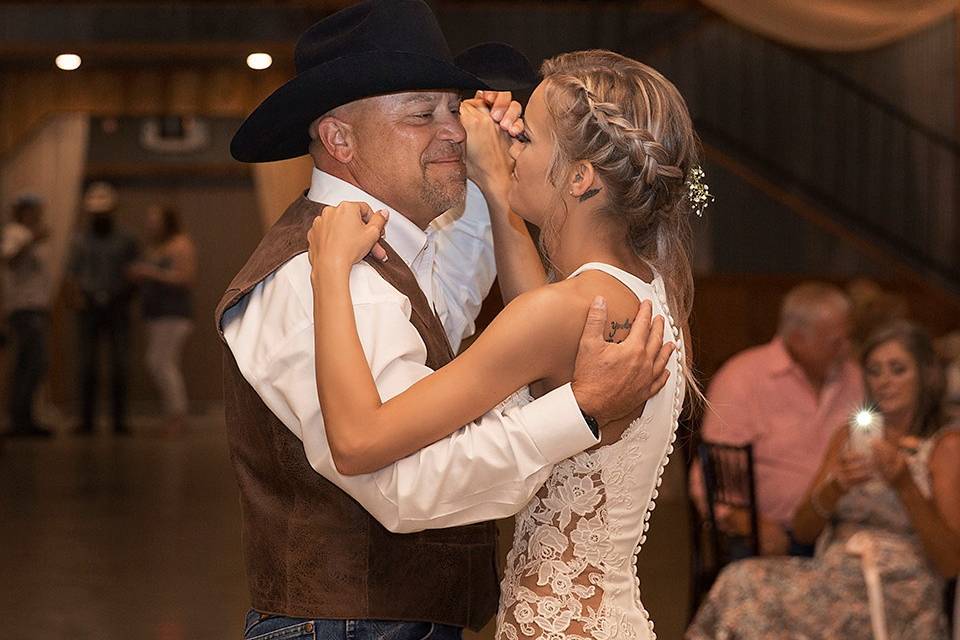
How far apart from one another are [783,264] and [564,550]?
8.86 m

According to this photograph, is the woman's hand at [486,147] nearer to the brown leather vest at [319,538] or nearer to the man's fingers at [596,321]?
the brown leather vest at [319,538]

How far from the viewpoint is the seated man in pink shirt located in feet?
16.2

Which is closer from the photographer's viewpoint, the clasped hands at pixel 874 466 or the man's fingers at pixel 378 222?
the man's fingers at pixel 378 222

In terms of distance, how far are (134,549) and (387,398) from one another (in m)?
4.81

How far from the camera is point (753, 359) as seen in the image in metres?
5.20

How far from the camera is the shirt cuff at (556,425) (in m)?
1.84

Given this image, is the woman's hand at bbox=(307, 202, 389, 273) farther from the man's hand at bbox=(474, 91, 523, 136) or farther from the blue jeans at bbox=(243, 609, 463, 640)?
the blue jeans at bbox=(243, 609, 463, 640)

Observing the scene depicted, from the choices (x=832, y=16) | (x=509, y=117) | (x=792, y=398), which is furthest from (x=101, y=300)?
(x=509, y=117)

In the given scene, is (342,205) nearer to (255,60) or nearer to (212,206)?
(255,60)

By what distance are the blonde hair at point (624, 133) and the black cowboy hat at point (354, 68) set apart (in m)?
0.17

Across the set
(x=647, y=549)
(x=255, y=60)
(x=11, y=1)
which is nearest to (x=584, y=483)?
(x=647, y=549)

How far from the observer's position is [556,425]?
1843 mm

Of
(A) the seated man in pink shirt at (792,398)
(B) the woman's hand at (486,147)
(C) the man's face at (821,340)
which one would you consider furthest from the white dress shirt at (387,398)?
(C) the man's face at (821,340)

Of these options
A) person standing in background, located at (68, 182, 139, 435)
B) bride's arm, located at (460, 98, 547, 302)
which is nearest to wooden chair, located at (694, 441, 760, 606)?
bride's arm, located at (460, 98, 547, 302)
